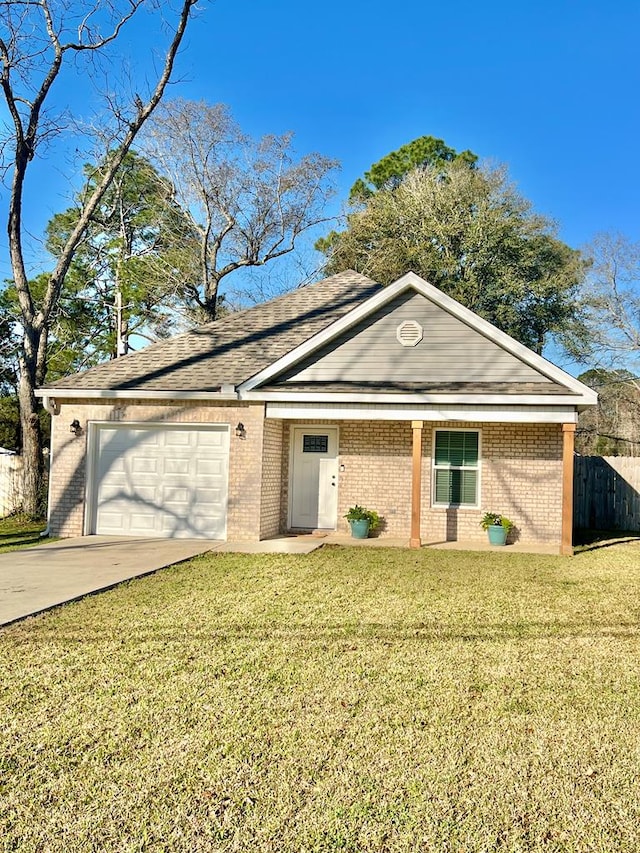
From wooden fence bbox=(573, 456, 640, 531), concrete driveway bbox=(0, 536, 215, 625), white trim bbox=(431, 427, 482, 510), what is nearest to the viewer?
concrete driveway bbox=(0, 536, 215, 625)

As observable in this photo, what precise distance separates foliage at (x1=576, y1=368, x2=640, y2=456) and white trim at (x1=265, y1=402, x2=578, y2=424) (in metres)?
20.6

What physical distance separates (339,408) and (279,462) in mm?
2136

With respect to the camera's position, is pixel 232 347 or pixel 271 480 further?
pixel 232 347

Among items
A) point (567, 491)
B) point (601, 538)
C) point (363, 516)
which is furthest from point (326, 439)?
point (601, 538)

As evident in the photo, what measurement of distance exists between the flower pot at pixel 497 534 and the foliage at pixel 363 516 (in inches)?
86.4

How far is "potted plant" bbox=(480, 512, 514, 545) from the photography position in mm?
12461

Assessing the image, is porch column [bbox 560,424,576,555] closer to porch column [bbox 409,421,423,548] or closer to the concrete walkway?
the concrete walkway

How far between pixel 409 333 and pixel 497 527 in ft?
13.1

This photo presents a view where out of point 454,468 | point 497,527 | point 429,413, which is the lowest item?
point 497,527

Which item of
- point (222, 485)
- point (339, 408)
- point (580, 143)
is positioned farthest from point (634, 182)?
point (222, 485)

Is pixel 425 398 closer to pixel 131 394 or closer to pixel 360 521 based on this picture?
pixel 360 521

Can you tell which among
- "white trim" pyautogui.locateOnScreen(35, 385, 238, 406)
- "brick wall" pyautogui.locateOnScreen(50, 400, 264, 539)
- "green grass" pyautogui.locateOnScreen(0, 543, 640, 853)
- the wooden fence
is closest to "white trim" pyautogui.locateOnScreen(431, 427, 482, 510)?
"brick wall" pyautogui.locateOnScreen(50, 400, 264, 539)

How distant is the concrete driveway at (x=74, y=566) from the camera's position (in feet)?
24.3

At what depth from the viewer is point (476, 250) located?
86.6 feet
